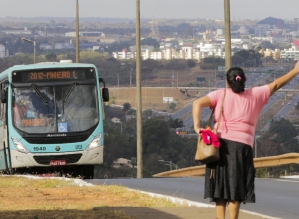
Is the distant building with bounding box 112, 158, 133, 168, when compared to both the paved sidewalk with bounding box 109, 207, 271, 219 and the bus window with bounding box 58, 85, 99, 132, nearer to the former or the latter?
the bus window with bounding box 58, 85, 99, 132

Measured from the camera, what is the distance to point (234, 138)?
10281 mm

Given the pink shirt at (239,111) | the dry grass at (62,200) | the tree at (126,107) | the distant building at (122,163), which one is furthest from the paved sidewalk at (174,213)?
the tree at (126,107)

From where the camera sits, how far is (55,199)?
1614 centimetres

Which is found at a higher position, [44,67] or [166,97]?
[44,67]

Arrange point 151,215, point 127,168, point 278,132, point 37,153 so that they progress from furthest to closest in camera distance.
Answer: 1. point 278,132
2. point 127,168
3. point 37,153
4. point 151,215

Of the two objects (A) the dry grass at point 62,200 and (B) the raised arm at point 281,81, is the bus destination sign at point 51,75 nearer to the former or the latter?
(A) the dry grass at point 62,200

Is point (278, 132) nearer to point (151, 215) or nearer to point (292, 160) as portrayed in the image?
point (292, 160)

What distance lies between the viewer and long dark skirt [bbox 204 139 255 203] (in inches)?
403

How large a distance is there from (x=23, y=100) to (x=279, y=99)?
16790 cm

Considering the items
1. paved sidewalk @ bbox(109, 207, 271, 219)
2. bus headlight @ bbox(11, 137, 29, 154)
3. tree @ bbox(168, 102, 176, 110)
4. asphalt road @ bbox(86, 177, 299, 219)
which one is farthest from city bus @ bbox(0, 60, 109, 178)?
tree @ bbox(168, 102, 176, 110)

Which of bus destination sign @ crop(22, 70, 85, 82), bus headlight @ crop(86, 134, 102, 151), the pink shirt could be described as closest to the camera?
the pink shirt

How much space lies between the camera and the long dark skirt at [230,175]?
1024cm

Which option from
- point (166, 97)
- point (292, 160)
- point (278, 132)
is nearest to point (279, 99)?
point (166, 97)

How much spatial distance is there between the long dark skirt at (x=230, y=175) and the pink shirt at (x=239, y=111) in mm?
89
